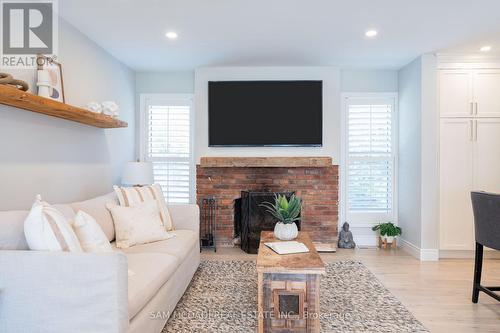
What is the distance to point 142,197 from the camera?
9.94 feet

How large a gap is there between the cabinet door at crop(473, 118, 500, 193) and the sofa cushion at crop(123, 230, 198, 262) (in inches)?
138

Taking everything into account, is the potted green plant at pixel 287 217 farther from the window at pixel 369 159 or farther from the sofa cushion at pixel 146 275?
the window at pixel 369 159

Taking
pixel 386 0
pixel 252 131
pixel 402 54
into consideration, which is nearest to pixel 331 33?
pixel 386 0

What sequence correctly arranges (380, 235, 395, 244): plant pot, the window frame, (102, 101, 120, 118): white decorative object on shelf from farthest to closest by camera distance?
the window frame < (380, 235, 395, 244): plant pot < (102, 101, 120, 118): white decorative object on shelf

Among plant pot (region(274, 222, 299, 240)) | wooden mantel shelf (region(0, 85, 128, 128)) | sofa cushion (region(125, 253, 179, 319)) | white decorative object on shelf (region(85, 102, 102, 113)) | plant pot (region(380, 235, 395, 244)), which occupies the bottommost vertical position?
plant pot (region(380, 235, 395, 244))

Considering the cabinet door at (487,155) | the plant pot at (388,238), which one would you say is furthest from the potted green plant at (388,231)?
the cabinet door at (487,155)

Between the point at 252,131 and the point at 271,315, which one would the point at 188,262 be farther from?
the point at 252,131

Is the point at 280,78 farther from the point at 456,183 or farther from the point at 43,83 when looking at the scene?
the point at 43,83

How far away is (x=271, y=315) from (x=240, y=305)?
1.89 ft

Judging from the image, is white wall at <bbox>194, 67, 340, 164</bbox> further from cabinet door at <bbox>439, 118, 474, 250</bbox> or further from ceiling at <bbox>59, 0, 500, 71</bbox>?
cabinet door at <bbox>439, 118, 474, 250</bbox>

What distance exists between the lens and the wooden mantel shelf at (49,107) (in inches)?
78.2

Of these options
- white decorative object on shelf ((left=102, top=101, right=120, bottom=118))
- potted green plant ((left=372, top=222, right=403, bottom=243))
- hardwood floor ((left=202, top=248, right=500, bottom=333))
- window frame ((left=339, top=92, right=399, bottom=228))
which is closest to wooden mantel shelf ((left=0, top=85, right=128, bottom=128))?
white decorative object on shelf ((left=102, top=101, right=120, bottom=118))

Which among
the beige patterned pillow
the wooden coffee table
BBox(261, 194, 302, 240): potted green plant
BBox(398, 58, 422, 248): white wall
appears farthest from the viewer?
BBox(398, 58, 422, 248): white wall

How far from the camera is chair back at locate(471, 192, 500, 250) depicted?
241 cm
